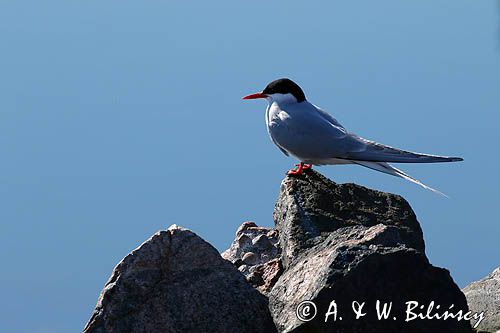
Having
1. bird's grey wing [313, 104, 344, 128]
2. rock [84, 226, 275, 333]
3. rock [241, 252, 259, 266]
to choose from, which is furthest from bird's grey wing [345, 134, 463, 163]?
rock [84, 226, 275, 333]

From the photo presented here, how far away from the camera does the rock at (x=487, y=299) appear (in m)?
8.19

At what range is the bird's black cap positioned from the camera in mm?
9602

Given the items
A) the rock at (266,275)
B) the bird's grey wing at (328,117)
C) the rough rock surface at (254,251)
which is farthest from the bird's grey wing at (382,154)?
the rock at (266,275)

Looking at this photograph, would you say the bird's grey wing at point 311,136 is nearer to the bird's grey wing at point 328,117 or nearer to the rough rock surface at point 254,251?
the bird's grey wing at point 328,117

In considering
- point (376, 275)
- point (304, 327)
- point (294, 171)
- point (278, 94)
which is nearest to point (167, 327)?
point (304, 327)

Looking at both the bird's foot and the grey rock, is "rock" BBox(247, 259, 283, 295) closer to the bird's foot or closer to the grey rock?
the grey rock

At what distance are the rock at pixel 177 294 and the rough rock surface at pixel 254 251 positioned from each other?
948 millimetres

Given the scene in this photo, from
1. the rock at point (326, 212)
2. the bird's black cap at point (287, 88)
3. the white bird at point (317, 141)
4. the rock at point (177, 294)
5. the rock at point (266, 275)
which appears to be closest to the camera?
the rock at point (177, 294)

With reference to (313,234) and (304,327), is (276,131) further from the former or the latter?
(304,327)

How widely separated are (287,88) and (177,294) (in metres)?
3.52

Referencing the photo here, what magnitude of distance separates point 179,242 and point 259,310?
0.84 meters

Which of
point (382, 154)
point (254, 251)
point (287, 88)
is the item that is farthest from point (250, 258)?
point (287, 88)

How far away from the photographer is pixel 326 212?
25.5 ft

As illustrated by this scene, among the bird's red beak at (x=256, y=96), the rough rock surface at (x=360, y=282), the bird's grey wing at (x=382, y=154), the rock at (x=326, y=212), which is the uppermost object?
the bird's red beak at (x=256, y=96)
